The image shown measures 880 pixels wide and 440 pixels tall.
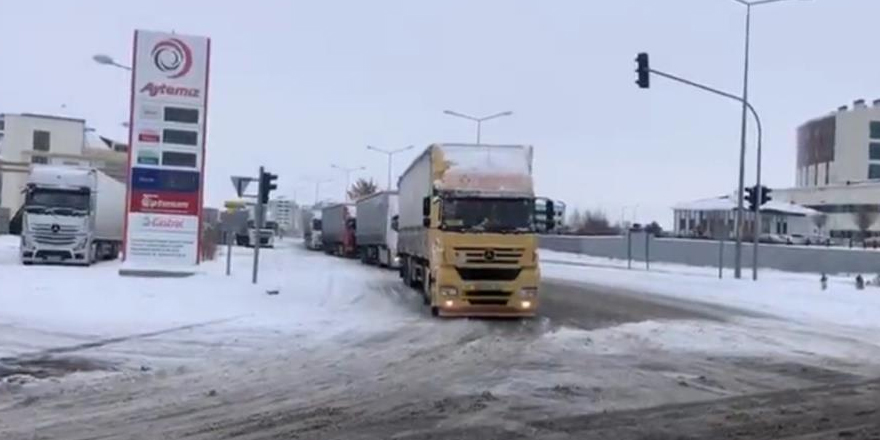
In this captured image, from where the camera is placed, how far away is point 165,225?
113 feet

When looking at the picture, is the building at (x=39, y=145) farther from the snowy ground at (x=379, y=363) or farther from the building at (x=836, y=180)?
the snowy ground at (x=379, y=363)

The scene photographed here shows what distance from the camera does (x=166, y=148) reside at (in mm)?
34844

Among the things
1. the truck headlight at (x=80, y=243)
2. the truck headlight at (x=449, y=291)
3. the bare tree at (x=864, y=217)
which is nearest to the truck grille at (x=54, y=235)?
the truck headlight at (x=80, y=243)

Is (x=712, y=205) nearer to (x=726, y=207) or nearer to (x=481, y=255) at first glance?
(x=726, y=207)

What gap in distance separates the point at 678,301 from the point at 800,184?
12956cm

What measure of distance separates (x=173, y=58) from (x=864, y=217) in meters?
86.6

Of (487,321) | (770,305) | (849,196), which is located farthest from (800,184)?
(487,321)

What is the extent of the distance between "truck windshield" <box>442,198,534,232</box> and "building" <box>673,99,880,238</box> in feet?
251

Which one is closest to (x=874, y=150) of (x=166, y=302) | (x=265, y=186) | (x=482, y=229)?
(x=265, y=186)

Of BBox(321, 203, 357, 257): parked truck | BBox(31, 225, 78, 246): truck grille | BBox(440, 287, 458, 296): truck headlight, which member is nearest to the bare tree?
BBox(321, 203, 357, 257): parked truck

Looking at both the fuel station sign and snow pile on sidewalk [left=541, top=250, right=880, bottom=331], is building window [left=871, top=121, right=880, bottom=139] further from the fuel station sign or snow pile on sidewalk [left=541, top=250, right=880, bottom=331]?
the fuel station sign

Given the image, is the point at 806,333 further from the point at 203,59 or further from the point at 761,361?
the point at 203,59

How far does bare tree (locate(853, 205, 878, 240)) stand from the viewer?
104 meters

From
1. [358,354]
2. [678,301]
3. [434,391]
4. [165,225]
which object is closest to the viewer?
[434,391]
